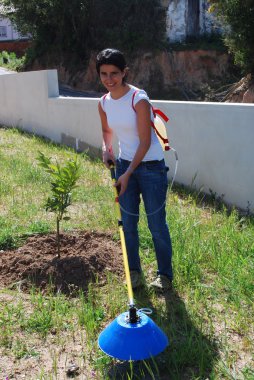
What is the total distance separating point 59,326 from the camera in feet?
10.8

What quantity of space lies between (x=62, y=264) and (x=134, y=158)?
1212 mm

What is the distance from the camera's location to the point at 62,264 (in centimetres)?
403

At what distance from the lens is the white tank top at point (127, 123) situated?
10.8ft

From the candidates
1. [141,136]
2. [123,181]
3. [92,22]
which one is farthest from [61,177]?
[92,22]

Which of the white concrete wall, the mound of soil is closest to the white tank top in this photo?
the mound of soil

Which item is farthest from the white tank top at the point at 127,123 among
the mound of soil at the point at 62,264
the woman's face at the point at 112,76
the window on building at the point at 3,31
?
the window on building at the point at 3,31

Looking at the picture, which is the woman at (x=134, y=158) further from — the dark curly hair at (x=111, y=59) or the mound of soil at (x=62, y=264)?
the mound of soil at (x=62, y=264)

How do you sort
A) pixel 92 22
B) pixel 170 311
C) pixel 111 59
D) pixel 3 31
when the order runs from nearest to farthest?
pixel 111 59 < pixel 170 311 < pixel 92 22 < pixel 3 31

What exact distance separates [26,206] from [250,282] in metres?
3.10

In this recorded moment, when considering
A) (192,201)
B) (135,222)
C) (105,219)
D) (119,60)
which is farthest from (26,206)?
(119,60)

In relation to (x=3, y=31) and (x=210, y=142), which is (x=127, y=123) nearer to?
(x=210, y=142)

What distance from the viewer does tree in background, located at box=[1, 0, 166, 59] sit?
24.8 metres

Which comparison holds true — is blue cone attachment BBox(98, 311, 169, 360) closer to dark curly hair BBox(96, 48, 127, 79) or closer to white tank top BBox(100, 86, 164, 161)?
white tank top BBox(100, 86, 164, 161)

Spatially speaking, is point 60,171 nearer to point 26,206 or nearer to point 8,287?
point 8,287
